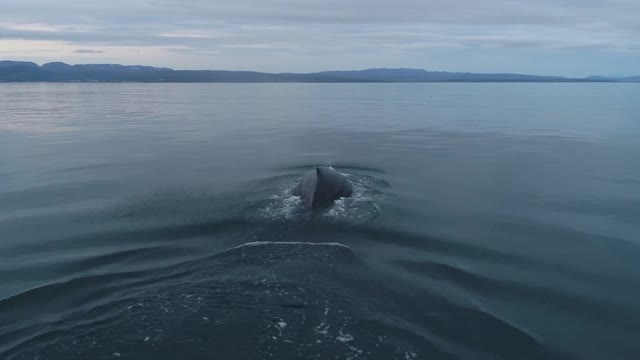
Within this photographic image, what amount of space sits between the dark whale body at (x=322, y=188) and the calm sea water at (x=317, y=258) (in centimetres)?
93

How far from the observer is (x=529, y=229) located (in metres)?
24.1

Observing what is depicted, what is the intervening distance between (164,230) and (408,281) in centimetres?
1107

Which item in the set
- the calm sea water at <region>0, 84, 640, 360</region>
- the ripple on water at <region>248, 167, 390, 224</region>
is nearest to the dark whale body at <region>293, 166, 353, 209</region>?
the ripple on water at <region>248, 167, 390, 224</region>

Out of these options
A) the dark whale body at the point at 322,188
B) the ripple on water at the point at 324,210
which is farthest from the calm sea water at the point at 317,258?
the dark whale body at the point at 322,188

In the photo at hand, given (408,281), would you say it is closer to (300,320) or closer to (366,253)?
(366,253)

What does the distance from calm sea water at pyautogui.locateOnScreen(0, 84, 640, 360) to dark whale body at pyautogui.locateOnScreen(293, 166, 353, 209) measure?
36.5 inches

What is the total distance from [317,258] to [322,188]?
24.7 ft

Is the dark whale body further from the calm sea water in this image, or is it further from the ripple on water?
the calm sea water

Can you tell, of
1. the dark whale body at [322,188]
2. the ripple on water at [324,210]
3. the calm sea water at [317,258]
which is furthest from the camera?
the dark whale body at [322,188]

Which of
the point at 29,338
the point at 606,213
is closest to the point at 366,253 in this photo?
the point at 29,338

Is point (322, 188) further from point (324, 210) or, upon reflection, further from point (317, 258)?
point (317, 258)

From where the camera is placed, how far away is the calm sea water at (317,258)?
14.1 metres

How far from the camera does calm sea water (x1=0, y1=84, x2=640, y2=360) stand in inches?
555

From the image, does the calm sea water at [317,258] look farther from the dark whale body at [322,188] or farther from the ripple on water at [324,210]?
the dark whale body at [322,188]
